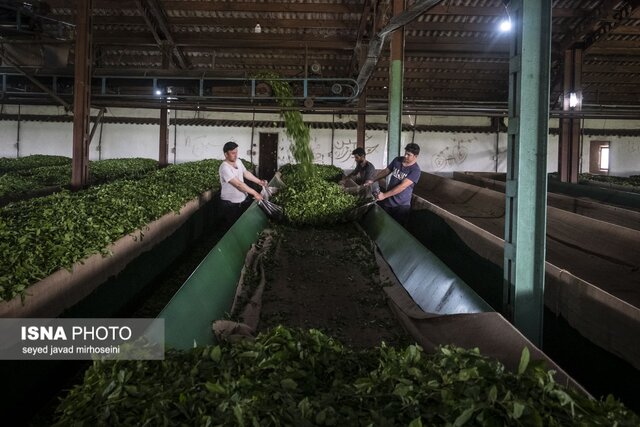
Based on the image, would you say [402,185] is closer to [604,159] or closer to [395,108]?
[395,108]

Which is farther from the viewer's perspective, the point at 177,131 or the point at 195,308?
the point at 177,131

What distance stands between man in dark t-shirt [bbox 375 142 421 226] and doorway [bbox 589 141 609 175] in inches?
675

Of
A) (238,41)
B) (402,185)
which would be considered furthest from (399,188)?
(238,41)

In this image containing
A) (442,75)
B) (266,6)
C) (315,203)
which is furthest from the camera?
(442,75)

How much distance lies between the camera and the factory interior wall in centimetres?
2019

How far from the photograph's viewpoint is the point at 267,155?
20828 mm

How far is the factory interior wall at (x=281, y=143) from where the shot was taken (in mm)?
20188

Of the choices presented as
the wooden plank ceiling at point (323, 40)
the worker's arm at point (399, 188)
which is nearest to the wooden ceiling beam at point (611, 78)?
the wooden plank ceiling at point (323, 40)

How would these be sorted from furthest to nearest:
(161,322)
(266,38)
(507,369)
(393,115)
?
1. (266,38)
2. (393,115)
3. (161,322)
4. (507,369)

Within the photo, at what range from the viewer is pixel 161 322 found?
108 inches

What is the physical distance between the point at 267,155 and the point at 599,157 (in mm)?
14517

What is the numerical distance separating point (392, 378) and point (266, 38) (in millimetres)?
14687

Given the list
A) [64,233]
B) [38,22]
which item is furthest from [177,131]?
[64,233]

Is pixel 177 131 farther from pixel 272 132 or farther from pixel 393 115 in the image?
pixel 393 115
